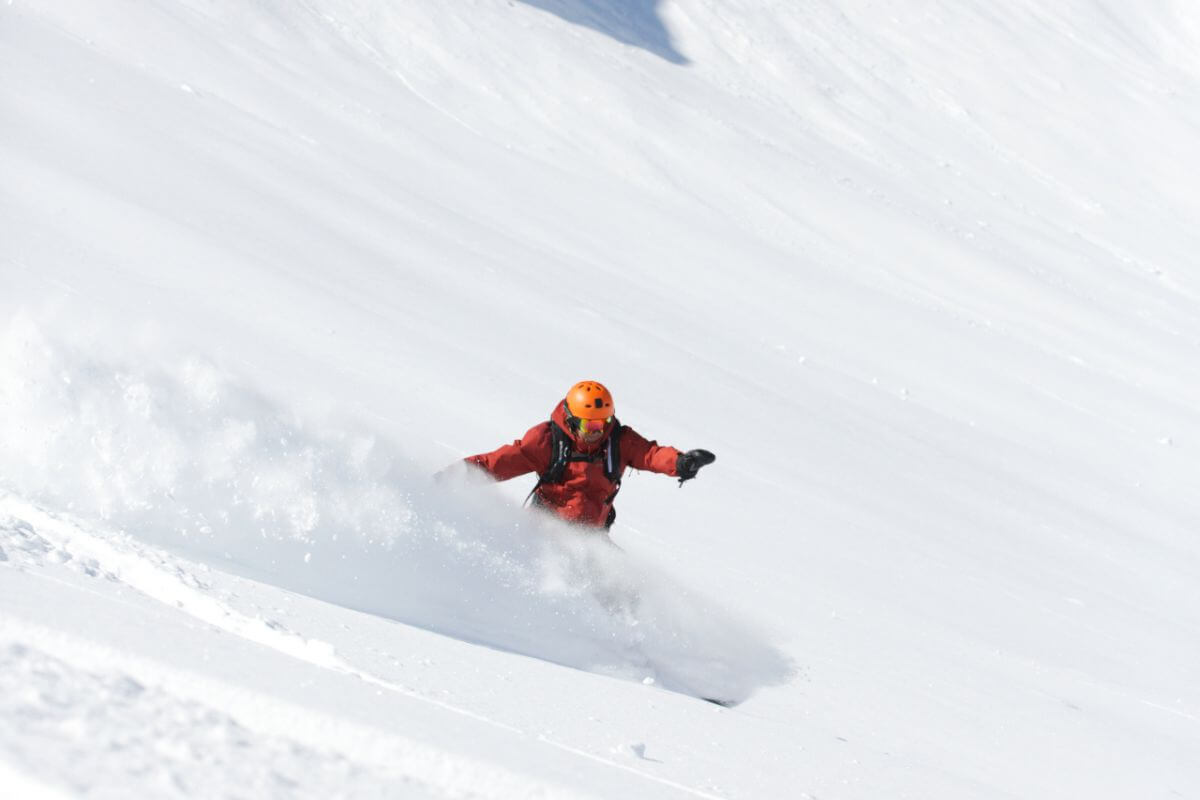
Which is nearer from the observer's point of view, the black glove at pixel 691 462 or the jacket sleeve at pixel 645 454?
the black glove at pixel 691 462

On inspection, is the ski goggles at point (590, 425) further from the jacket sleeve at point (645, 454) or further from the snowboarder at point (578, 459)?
the jacket sleeve at point (645, 454)

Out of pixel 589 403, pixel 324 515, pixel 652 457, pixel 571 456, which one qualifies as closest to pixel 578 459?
pixel 571 456

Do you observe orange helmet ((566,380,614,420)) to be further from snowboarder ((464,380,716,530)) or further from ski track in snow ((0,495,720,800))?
ski track in snow ((0,495,720,800))

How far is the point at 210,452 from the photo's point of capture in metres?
5.42

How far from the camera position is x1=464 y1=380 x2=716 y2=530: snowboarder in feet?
22.7

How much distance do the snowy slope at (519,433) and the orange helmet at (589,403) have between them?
2.15 feet

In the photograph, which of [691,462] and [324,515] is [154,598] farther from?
[691,462]

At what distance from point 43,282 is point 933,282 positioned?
1585 cm

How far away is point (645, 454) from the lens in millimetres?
7250

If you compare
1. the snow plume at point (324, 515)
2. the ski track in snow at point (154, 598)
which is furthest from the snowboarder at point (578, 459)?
the ski track in snow at point (154, 598)

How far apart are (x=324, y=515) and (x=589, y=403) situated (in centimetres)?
179

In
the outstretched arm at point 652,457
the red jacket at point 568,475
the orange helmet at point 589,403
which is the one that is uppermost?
the orange helmet at point 589,403

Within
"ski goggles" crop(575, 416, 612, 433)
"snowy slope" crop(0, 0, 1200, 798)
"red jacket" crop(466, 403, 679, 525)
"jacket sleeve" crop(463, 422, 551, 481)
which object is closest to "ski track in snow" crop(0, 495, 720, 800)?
"snowy slope" crop(0, 0, 1200, 798)

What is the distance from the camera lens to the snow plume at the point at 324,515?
5.01 m
